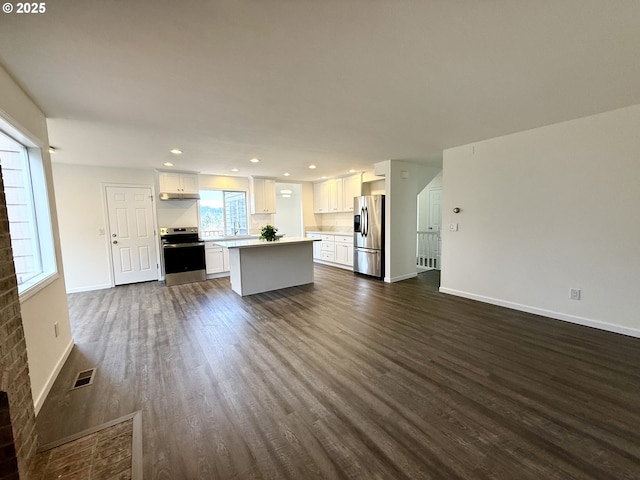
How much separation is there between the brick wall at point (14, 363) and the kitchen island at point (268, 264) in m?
2.76

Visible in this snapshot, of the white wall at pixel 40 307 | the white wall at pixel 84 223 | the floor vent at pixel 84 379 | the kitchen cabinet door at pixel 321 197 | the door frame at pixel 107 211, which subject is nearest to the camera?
the white wall at pixel 40 307

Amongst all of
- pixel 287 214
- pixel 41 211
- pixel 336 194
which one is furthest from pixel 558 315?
pixel 287 214

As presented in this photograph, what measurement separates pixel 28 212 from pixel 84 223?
322 cm

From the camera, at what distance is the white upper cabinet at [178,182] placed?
5754 mm

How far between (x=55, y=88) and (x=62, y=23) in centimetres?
104

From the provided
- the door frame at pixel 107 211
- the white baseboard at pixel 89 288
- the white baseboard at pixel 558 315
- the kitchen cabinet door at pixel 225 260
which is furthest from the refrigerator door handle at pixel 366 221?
the white baseboard at pixel 89 288

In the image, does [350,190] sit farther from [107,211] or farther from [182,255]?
[107,211]

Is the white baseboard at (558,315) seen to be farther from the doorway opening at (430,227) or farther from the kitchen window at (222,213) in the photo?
the kitchen window at (222,213)

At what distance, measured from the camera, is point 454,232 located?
444cm

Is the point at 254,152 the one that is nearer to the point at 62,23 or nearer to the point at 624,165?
the point at 62,23

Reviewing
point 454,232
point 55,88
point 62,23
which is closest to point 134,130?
point 55,88

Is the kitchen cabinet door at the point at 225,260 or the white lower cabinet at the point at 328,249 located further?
the white lower cabinet at the point at 328,249

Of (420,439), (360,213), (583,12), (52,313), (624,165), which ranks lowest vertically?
(420,439)

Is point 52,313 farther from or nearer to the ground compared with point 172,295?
farther from the ground
